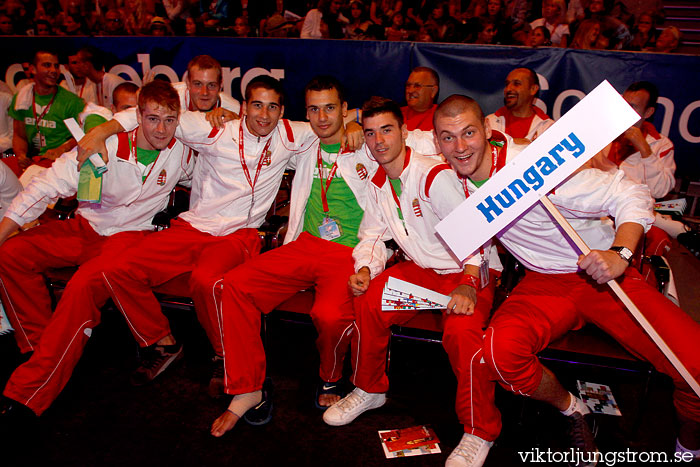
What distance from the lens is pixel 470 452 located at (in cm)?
214

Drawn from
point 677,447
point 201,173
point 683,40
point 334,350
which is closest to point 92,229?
point 201,173

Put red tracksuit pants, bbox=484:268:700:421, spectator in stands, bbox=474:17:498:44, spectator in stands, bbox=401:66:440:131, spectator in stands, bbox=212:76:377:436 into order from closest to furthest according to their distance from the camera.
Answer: red tracksuit pants, bbox=484:268:700:421
spectator in stands, bbox=212:76:377:436
spectator in stands, bbox=401:66:440:131
spectator in stands, bbox=474:17:498:44

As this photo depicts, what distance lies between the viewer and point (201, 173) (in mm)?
3115

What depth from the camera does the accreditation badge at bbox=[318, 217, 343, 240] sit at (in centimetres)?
284

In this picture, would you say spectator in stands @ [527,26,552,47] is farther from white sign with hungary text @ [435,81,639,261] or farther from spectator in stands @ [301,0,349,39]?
white sign with hungary text @ [435,81,639,261]

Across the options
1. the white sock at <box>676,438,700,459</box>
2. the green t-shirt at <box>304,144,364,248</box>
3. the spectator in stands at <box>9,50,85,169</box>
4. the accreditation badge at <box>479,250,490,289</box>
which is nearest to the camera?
the white sock at <box>676,438,700,459</box>

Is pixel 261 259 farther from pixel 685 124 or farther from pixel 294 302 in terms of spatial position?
pixel 685 124

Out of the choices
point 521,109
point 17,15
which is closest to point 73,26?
point 17,15

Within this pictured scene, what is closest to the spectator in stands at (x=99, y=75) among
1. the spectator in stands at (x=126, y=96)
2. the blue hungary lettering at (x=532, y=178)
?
the spectator in stands at (x=126, y=96)

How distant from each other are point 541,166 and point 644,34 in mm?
5130

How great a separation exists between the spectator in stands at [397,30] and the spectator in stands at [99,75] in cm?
325

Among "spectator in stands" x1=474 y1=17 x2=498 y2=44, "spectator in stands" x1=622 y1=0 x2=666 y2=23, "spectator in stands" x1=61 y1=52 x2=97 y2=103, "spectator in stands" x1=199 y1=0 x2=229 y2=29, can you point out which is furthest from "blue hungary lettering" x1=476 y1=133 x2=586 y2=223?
"spectator in stands" x1=199 y1=0 x2=229 y2=29

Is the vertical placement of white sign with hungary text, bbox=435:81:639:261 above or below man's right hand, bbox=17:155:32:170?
above

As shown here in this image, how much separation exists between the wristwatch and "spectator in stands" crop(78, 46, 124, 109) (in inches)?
199
